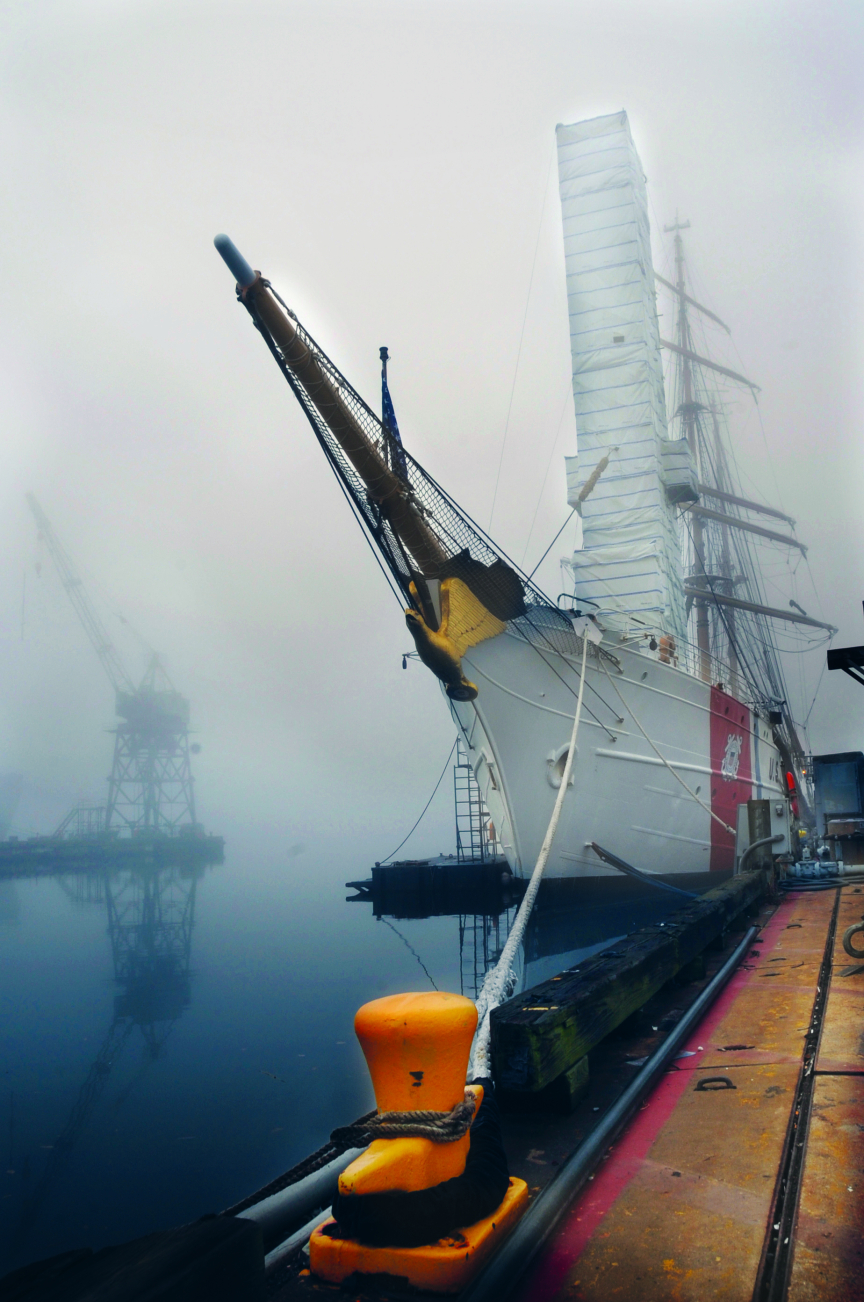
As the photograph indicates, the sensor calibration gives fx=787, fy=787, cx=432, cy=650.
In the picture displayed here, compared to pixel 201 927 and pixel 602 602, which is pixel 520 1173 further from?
pixel 201 927

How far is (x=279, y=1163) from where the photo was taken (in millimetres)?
6711

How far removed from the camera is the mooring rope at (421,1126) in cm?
244

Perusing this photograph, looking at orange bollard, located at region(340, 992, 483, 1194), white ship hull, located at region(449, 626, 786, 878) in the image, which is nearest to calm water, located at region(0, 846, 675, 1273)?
white ship hull, located at region(449, 626, 786, 878)

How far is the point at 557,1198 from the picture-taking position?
275cm

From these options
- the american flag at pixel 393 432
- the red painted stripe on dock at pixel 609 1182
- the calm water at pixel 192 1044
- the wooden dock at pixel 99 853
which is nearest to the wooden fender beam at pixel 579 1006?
the red painted stripe on dock at pixel 609 1182

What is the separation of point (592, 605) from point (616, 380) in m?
7.88

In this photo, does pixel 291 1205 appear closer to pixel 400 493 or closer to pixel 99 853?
pixel 400 493

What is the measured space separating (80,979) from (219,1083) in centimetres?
1117

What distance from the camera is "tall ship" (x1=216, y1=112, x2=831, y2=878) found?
36.3 ft

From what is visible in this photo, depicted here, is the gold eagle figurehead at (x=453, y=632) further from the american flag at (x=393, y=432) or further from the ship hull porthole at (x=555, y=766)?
the ship hull porthole at (x=555, y=766)

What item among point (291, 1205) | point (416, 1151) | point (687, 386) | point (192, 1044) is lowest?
point (192, 1044)

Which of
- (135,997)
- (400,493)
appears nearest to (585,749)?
(400,493)

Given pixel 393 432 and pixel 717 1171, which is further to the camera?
pixel 393 432

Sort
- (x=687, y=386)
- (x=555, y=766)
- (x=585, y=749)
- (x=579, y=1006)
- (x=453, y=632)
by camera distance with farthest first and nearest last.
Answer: (x=687, y=386), (x=585, y=749), (x=555, y=766), (x=453, y=632), (x=579, y=1006)
